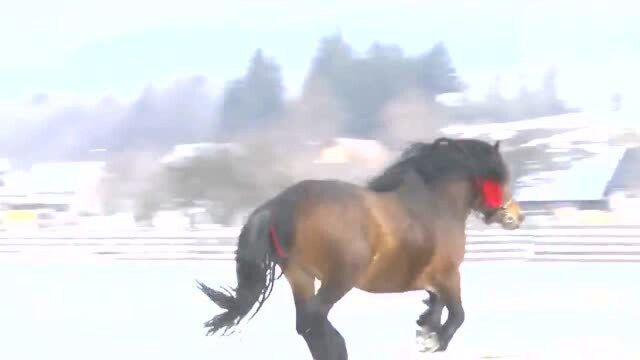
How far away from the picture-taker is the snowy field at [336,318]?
525 centimetres

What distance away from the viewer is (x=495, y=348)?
5.16m

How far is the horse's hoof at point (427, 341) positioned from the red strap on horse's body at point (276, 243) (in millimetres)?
804

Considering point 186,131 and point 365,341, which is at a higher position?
point 186,131

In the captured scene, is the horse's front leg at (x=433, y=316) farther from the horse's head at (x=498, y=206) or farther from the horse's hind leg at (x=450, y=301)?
the horse's head at (x=498, y=206)

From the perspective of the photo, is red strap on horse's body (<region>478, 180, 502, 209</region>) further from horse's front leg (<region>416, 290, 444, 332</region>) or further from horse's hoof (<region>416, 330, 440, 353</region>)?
horse's hoof (<region>416, 330, 440, 353</region>)

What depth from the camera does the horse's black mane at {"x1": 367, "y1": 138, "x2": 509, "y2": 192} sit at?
4285mm

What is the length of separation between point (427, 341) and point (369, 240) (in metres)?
0.66

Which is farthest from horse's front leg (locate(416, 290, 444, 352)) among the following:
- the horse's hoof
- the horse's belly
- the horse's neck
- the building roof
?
the building roof

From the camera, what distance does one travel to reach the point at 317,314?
12.6 ft

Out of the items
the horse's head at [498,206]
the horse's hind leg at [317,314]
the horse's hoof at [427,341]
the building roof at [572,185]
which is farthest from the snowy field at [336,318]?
the building roof at [572,185]

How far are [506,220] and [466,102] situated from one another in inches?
472

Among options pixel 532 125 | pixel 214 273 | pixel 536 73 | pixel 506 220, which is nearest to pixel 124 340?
pixel 506 220

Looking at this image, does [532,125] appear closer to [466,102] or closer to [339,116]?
[466,102]

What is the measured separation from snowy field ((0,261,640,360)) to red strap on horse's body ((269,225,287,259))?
122 cm
